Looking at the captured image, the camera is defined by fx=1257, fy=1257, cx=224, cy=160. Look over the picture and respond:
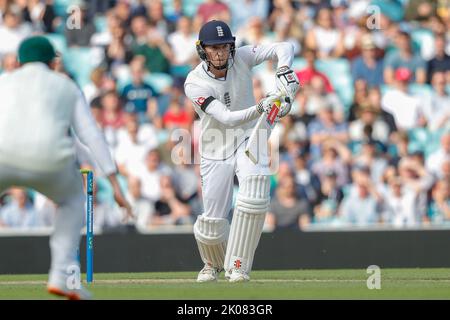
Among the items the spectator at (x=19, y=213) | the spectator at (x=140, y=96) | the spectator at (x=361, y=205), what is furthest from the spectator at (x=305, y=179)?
the spectator at (x=19, y=213)

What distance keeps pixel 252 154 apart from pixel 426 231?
3.40m

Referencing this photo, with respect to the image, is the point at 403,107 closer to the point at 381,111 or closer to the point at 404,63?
the point at 381,111

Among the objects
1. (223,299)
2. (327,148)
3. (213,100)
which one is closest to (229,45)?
(213,100)

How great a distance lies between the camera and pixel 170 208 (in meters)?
14.4

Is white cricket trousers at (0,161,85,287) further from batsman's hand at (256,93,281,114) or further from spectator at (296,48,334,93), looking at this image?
spectator at (296,48,334,93)

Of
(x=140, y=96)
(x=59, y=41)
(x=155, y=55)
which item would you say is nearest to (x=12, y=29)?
(x=59, y=41)

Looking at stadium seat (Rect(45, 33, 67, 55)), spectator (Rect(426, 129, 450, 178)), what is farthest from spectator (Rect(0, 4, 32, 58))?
spectator (Rect(426, 129, 450, 178))

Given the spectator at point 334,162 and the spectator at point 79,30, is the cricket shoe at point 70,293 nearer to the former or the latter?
the spectator at point 334,162

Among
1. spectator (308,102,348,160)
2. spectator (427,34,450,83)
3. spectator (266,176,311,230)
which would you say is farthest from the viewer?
spectator (427,34,450,83)

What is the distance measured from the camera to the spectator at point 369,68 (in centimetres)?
1614

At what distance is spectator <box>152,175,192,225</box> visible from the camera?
14.3 meters

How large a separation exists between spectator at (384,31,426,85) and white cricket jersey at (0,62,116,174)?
9147 millimetres

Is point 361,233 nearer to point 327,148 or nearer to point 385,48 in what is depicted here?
point 327,148

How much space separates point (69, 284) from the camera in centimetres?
762
